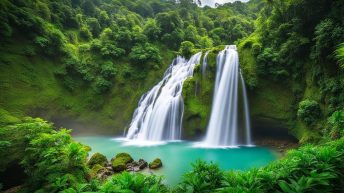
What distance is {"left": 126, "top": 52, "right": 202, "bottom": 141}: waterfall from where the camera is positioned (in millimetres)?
16438

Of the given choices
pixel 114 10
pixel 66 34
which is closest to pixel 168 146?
pixel 66 34

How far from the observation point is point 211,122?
15344 mm

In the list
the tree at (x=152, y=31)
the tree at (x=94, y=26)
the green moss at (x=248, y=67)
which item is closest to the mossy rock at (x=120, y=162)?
the green moss at (x=248, y=67)

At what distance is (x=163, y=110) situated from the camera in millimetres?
17109

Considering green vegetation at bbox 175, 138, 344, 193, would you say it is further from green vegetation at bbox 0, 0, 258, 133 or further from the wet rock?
green vegetation at bbox 0, 0, 258, 133

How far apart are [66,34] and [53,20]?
2279 mm

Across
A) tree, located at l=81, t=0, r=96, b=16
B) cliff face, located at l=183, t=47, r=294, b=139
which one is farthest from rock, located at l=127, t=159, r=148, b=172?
tree, located at l=81, t=0, r=96, b=16

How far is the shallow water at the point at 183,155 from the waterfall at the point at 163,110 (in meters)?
1.57

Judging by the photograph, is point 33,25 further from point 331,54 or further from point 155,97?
point 331,54

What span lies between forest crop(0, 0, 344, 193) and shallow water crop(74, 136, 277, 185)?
13 cm

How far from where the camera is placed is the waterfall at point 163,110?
1644 centimetres

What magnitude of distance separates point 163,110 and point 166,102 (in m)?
0.70

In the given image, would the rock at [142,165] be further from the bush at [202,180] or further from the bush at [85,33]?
the bush at [85,33]

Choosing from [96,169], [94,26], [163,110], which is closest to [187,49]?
[163,110]
